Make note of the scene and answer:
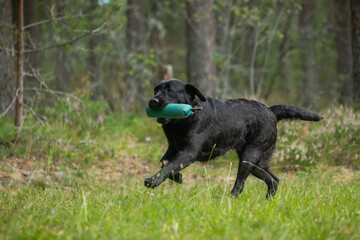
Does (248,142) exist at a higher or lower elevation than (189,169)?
higher

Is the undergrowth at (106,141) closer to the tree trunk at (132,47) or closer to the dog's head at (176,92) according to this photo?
the dog's head at (176,92)

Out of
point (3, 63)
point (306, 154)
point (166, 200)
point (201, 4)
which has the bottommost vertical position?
point (306, 154)

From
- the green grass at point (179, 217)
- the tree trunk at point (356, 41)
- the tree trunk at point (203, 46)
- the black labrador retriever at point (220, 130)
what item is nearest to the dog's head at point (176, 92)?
the black labrador retriever at point (220, 130)

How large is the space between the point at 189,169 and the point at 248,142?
2044 mm

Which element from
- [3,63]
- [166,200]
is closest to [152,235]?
[166,200]

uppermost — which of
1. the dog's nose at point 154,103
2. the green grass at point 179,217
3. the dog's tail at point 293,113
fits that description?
the dog's nose at point 154,103

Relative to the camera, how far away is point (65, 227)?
2740mm

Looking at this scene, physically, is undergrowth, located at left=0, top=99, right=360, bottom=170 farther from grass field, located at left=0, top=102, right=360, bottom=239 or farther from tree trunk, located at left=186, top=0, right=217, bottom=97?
tree trunk, located at left=186, top=0, right=217, bottom=97

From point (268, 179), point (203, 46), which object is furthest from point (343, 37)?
point (268, 179)

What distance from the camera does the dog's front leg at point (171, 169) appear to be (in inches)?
149

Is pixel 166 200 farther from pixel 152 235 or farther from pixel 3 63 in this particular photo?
pixel 3 63

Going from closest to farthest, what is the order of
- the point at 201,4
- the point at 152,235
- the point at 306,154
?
the point at 152,235 → the point at 306,154 → the point at 201,4

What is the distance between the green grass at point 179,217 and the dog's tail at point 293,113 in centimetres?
122

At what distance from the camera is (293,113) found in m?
5.00
